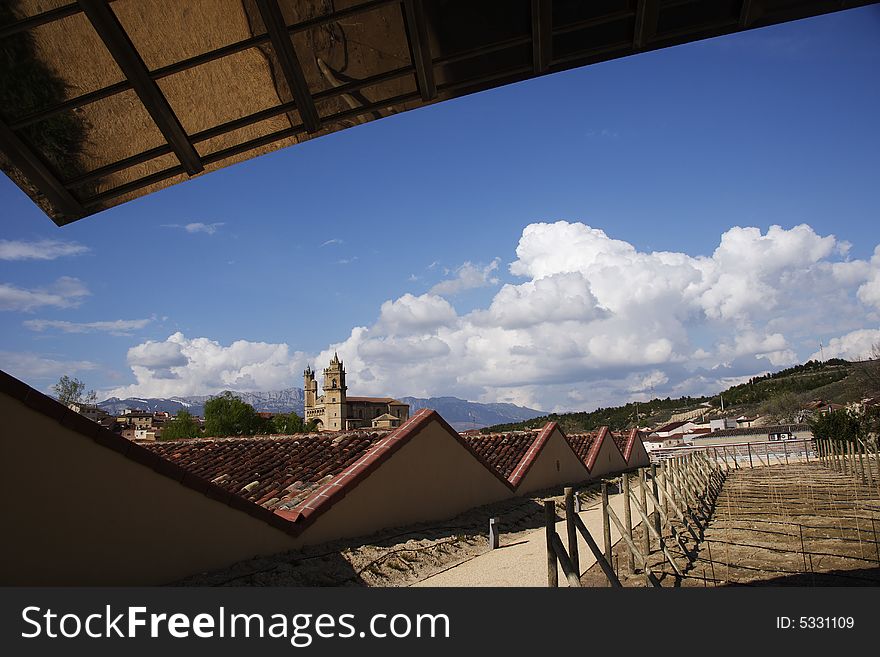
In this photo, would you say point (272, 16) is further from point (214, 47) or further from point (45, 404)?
point (45, 404)

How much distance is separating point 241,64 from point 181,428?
76.6 meters

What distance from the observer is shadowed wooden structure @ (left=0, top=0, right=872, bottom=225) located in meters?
5.04

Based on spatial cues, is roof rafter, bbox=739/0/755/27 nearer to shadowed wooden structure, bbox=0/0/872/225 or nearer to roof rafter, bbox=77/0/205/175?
shadowed wooden structure, bbox=0/0/872/225

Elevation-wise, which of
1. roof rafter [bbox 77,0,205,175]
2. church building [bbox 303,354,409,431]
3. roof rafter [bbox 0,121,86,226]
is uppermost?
church building [bbox 303,354,409,431]

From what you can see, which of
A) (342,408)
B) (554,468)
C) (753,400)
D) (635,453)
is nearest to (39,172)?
(554,468)

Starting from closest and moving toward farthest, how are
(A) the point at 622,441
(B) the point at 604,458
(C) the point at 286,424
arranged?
(B) the point at 604,458, (A) the point at 622,441, (C) the point at 286,424

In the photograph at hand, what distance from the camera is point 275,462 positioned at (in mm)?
14906

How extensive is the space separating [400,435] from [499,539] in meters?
3.42

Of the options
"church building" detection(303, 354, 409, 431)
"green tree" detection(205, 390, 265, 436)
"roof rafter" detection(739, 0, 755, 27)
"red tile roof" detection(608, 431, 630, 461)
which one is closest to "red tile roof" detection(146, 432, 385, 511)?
"roof rafter" detection(739, 0, 755, 27)

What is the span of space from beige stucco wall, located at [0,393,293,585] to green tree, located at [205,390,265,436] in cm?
7991

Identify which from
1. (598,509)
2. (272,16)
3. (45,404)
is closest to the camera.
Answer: (272,16)

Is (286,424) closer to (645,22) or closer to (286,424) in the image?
(286,424)

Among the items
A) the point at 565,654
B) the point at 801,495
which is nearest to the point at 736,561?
the point at 565,654

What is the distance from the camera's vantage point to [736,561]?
12.1 metres
